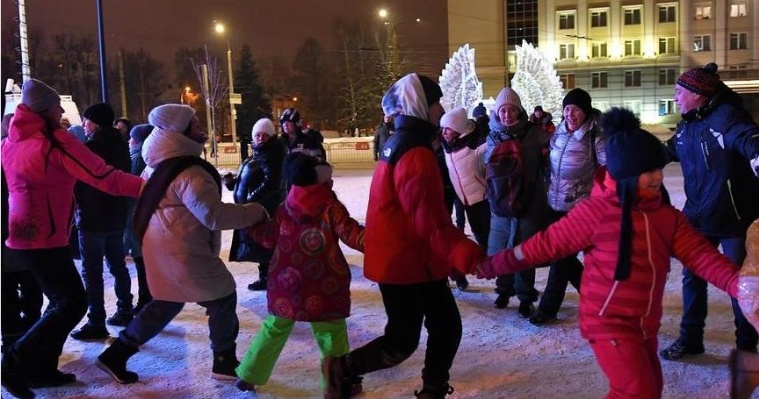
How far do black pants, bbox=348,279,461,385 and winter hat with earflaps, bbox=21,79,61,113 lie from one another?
2410 mm

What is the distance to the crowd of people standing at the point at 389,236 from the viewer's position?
3197mm

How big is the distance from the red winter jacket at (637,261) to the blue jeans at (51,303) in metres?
2.99

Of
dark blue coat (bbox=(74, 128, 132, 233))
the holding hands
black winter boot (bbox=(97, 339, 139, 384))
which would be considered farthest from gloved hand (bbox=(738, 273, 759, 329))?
dark blue coat (bbox=(74, 128, 132, 233))

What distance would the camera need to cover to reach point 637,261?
3.16m

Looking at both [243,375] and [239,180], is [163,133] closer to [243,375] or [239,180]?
[243,375]

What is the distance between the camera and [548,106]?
110 feet

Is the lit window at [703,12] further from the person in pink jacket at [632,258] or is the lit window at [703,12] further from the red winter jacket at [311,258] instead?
the person in pink jacket at [632,258]

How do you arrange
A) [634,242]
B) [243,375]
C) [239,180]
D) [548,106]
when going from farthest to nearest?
1. [548,106]
2. [239,180]
3. [243,375]
4. [634,242]

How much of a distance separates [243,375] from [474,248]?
1679 mm

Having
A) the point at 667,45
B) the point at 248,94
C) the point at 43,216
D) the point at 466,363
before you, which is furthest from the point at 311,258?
the point at 667,45

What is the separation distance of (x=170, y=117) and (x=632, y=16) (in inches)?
2460

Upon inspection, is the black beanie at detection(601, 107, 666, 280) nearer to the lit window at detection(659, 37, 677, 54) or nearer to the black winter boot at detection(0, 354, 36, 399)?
the black winter boot at detection(0, 354, 36, 399)

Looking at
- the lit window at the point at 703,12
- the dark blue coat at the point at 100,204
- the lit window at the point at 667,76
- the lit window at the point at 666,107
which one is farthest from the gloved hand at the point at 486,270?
the lit window at the point at 703,12

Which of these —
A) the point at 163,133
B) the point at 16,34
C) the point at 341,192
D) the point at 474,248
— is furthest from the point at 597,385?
the point at 16,34
